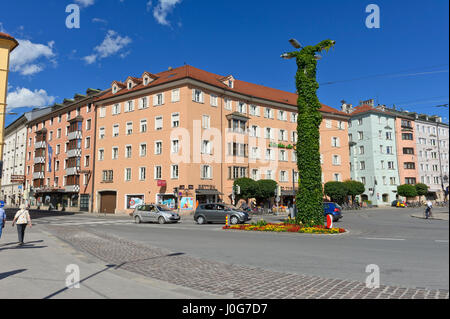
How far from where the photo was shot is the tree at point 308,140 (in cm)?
1927

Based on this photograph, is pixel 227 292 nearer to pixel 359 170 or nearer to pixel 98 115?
pixel 98 115

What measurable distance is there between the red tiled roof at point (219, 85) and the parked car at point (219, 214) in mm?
19377

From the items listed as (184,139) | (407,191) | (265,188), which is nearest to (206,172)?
(184,139)

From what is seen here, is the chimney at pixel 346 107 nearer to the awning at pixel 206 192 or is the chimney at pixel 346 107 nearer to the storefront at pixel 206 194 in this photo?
the storefront at pixel 206 194

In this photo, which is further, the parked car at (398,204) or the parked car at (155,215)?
the parked car at (398,204)

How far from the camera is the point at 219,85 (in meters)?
44.9

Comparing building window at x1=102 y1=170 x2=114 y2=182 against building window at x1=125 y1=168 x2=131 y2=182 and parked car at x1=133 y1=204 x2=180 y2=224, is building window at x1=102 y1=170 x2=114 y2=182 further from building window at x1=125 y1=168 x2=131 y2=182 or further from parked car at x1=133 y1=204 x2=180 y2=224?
parked car at x1=133 y1=204 x2=180 y2=224

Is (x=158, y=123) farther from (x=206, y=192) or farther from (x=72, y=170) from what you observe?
(x=72, y=170)

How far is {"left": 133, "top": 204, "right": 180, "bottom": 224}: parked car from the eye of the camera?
27062 mm

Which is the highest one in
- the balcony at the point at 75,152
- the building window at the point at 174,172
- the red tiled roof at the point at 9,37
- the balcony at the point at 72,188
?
the red tiled roof at the point at 9,37

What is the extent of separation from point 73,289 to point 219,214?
66.9 feet

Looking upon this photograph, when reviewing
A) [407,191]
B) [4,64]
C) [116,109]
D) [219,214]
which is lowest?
[219,214]

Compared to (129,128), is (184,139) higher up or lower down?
lower down

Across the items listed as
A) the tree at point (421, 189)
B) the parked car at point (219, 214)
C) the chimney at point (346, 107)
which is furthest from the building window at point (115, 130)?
the tree at point (421, 189)
